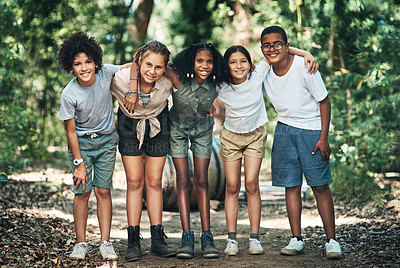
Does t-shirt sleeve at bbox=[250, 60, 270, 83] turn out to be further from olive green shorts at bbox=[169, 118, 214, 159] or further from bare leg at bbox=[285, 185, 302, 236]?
bare leg at bbox=[285, 185, 302, 236]

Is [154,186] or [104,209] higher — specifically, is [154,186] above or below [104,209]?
above

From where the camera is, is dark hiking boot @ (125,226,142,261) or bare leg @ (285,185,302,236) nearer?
dark hiking boot @ (125,226,142,261)

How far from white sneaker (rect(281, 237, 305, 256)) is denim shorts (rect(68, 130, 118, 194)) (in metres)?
1.48

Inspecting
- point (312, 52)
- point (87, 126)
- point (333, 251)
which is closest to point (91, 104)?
point (87, 126)

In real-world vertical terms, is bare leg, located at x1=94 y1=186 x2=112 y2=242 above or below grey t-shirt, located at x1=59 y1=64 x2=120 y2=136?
below

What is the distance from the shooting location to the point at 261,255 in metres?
3.43

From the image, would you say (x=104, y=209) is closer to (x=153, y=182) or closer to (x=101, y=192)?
(x=101, y=192)

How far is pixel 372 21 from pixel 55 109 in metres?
6.58

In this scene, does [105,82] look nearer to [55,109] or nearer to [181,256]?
[181,256]

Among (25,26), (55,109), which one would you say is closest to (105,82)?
(25,26)

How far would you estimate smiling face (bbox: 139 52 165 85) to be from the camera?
3.31 m

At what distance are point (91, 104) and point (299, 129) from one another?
1614 millimetres

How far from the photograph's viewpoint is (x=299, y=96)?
336 centimetres

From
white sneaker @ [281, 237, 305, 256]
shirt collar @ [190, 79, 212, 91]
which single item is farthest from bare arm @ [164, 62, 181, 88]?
white sneaker @ [281, 237, 305, 256]
